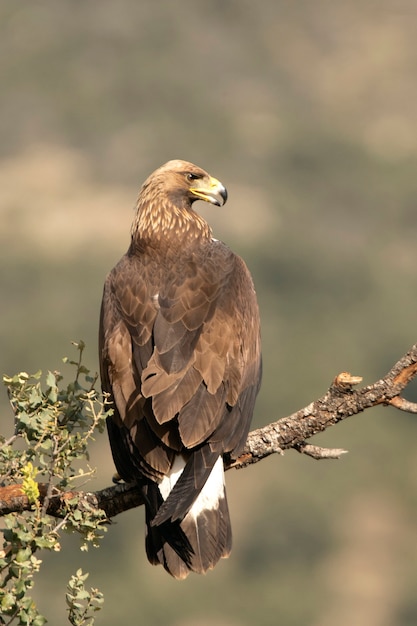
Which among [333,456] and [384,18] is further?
[384,18]

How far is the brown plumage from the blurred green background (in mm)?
32346

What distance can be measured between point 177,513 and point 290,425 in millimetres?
745

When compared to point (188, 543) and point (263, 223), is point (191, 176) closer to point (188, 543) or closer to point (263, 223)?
point (188, 543)

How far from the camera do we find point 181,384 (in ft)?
22.6

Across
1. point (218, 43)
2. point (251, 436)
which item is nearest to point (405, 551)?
point (251, 436)

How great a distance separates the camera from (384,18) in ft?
366

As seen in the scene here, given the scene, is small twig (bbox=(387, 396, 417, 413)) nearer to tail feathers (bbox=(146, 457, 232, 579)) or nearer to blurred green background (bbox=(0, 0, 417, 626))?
tail feathers (bbox=(146, 457, 232, 579))

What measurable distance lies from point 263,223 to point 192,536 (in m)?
61.8

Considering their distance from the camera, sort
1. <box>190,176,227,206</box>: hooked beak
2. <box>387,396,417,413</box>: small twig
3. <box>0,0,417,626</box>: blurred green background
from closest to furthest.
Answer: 1. <box>387,396,417,413</box>: small twig
2. <box>190,176,227,206</box>: hooked beak
3. <box>0,0,417,626</box>: blurred green background

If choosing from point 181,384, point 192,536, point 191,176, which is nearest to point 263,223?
point 191,176

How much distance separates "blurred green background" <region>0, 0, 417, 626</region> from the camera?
51094mm

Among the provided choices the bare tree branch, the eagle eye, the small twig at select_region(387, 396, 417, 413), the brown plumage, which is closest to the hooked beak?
the eagle eye

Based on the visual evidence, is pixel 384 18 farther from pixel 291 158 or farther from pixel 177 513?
pixel 177 513

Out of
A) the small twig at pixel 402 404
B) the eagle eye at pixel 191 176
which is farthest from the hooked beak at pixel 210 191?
the small twig at pixel 402 404
